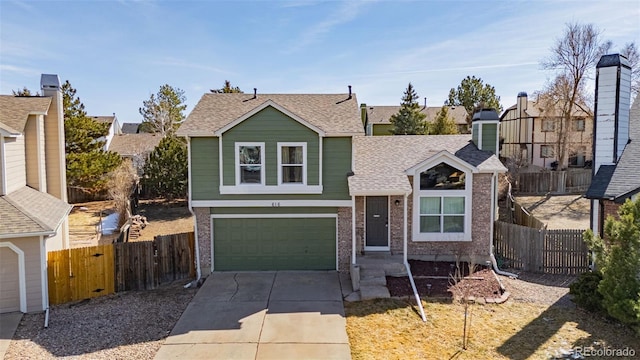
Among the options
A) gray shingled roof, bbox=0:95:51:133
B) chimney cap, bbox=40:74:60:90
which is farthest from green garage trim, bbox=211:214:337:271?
chimney cap, bbox=40:74:60:90

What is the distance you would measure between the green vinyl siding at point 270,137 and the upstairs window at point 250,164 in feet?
0.59

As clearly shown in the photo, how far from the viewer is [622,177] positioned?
13.5 metres

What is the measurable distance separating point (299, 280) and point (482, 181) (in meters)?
7.72

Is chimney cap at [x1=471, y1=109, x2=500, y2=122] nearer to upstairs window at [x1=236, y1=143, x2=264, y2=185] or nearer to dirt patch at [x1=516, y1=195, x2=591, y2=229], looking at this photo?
upstairs window at [x1=236, y1=143, x2=264, y2=185]

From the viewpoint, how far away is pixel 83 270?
1281 cm

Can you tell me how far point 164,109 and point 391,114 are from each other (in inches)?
1126

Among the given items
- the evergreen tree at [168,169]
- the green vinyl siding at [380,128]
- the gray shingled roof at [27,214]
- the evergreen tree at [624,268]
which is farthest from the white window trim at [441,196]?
the green vinyl siding at [380,128]

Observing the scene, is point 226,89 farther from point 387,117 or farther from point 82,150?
point 387,117

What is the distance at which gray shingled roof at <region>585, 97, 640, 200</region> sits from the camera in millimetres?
12959

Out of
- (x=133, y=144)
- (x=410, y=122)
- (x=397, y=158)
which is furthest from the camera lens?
(x=133, y=144)

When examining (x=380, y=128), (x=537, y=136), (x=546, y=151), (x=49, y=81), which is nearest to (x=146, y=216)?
(x=49, y=81)

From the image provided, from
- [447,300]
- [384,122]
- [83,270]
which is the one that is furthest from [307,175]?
[384,122]

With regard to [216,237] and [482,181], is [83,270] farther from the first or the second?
[482,181]

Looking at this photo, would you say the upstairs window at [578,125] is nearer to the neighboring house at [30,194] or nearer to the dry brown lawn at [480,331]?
the dry brown lawn at [480,331]
